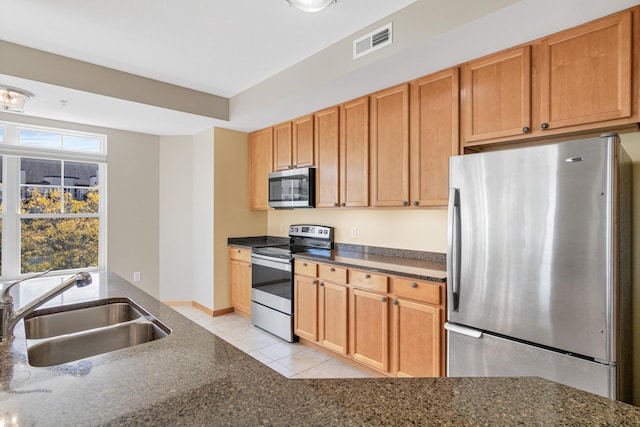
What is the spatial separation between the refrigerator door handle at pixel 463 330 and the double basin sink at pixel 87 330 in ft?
5.29

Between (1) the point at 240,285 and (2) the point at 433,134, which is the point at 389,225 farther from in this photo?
(1) the point at 240,285

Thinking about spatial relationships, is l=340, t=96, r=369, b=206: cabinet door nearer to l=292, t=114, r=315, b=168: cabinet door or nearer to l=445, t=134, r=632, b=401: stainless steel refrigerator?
l=292, t=114, r=315, b=168: cabinet door

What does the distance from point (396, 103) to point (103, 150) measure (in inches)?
146

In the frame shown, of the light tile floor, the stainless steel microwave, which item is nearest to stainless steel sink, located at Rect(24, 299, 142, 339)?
the light tile floor

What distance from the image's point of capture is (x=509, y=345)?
180cm

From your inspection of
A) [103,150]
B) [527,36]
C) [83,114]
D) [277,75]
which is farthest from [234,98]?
[527,36]

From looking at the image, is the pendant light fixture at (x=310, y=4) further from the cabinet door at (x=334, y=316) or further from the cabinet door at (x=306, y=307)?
the cabinet door at (x=306, y=307)

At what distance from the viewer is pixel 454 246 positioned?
2.02 metres

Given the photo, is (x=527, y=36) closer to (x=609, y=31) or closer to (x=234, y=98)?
(x=609, y=31)

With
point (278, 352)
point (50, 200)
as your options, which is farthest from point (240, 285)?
point (50, 200)

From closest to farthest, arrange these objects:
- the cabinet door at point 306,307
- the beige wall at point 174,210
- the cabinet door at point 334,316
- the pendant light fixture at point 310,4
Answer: the pendant light fixture at point 310,4 < the cabinet door at point 334,316 < the cabinet door at point 306,307 < the beige wall at point 174,210

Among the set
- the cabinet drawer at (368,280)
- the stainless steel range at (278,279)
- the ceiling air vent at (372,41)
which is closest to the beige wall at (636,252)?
the cabinet drawer at (368,280)

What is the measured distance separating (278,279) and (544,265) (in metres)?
2.42

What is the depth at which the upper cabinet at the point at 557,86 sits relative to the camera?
1.70m
